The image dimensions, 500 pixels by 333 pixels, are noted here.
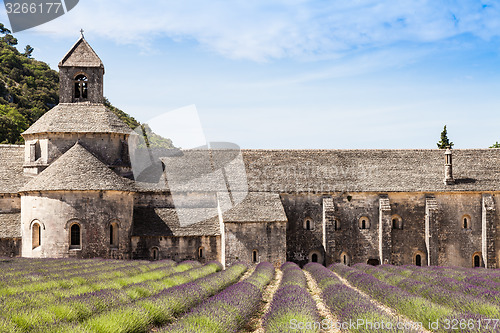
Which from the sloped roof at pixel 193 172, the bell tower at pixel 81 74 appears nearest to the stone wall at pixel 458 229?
the sloped roof at pixel 193 172

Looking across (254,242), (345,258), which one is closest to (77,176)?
(254,242)

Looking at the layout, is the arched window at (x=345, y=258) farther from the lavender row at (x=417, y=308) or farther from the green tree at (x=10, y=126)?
the green tree at (x=10, y=126)

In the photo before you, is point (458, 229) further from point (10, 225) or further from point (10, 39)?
point (10, 39)

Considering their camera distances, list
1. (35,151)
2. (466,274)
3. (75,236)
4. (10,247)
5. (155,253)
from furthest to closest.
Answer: (35,151)
(155,253)
(10,247)
(75,236)
(466,274)

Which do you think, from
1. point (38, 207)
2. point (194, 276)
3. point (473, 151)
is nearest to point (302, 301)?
point (194, 276)

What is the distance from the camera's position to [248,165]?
38.6 metres

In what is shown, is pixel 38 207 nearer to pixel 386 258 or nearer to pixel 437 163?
pixel 386 258

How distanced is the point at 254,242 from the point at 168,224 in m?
5.92

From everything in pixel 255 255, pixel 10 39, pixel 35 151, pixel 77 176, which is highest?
pixel 10 39

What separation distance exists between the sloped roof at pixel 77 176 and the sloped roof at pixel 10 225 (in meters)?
→ 3.36

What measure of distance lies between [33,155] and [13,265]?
13.9m

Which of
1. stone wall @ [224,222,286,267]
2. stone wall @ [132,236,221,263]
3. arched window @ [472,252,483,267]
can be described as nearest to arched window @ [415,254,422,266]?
arched window @ [472,252,483,267]

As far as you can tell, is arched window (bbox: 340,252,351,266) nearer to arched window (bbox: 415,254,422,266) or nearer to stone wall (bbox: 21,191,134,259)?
arched window (bbox: 415,254,422,266)

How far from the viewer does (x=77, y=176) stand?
31.7 m
